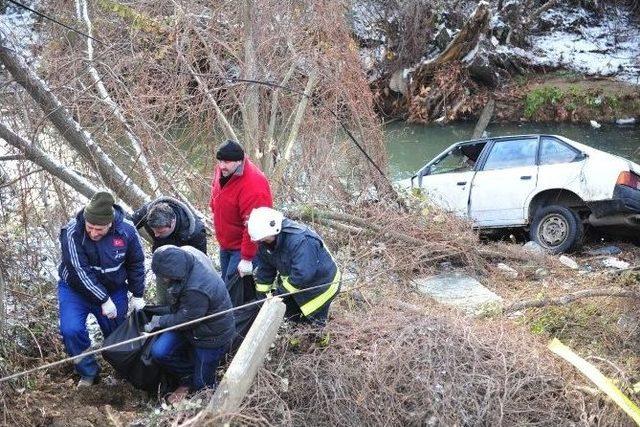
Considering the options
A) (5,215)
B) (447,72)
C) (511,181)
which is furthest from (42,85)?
(447,72)

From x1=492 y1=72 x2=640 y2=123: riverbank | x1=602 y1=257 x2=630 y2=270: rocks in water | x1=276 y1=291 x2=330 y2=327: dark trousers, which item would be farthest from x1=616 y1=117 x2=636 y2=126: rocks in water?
x1=276 y1=291 x2=330 y2=327: dark trousers

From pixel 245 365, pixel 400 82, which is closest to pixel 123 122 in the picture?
pixel 245 365

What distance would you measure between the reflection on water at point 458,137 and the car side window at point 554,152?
242 inches

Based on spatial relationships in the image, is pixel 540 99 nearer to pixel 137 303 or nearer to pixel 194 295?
pixel 137 303

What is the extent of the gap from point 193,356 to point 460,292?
3474 millimetres

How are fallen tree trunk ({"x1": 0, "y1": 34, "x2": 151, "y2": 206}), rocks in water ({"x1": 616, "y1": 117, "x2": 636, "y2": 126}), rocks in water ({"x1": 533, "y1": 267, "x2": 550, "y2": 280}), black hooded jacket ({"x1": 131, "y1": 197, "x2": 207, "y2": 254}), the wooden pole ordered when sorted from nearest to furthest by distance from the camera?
the wooden pole → black hooded jacket ({"x1": 131, "y1": 197, "x2": 207, "y2": 254}) → fallen tree trunk ({"x1": 0, "y1": 34, "x2": 151, "y2": 206}) → rocks in water ({"x1": 533, "y1": 267, "x2": 550, "y2": 280}) → rocks in water ({"x1": 616, "y1": 117, "x2": 636, "y2": 126})

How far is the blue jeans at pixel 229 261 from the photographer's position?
5.49 m

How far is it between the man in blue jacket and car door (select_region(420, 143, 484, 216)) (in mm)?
5344

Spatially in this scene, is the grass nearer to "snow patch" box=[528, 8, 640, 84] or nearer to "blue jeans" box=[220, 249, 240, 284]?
"snow patch" box=[528, 8, 640, 84]

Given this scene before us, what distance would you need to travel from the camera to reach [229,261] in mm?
5559

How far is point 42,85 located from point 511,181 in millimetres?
5941

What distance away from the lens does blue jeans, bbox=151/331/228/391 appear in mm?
4512

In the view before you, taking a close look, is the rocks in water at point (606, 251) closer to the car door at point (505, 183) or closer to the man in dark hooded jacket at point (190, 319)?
the car door at point (505, 183)

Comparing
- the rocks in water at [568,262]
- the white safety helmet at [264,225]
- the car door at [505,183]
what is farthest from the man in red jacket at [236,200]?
the car door at [505,183]
